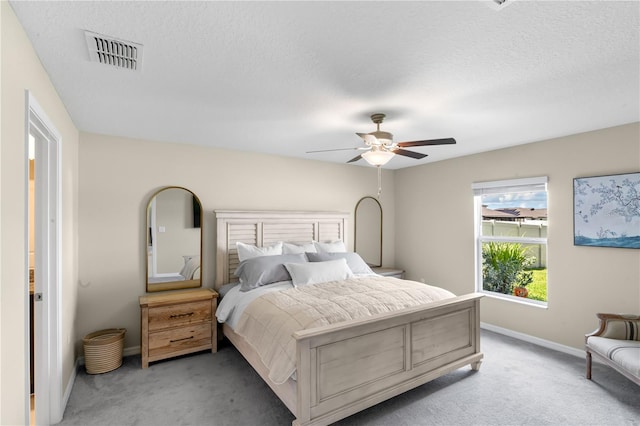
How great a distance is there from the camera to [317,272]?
3561mm

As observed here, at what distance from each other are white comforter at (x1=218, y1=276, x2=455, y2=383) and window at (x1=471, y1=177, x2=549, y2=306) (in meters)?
1.64

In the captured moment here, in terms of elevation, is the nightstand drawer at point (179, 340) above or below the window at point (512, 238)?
below

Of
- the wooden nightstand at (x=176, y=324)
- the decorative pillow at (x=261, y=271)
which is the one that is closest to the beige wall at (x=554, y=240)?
the decorative pillow at (x=261, y=271)

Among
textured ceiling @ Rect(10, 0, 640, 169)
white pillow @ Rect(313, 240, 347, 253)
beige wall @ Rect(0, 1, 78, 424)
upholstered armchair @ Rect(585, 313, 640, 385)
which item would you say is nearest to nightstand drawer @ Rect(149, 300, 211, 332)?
white pillow @ Rect(313, 240, 347, 253)

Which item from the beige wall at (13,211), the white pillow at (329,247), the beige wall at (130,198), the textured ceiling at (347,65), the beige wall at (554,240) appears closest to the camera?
the beige wall at (13,211)

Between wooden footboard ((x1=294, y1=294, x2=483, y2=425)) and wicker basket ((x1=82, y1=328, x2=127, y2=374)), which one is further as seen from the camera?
wicker basket ((x1=82, y1=328, x2=127, y2=374))

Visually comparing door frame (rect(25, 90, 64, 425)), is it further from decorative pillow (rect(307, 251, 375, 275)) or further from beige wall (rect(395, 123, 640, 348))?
beige wall (rect(395, 123, 640, 348))

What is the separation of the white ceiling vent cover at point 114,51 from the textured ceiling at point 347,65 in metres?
0.05

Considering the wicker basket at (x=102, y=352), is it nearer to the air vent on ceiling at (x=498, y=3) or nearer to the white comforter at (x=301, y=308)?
the white comforter at (x=301, y=308)

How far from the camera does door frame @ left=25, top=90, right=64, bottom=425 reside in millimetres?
2223

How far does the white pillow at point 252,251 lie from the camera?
12.7 feet

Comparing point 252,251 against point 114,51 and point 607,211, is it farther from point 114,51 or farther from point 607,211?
point 607,211

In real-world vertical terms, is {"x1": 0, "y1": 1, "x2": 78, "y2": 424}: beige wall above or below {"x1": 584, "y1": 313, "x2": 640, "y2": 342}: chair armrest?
above

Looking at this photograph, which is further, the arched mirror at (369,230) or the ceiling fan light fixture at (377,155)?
the arched mirror at (369,230)
